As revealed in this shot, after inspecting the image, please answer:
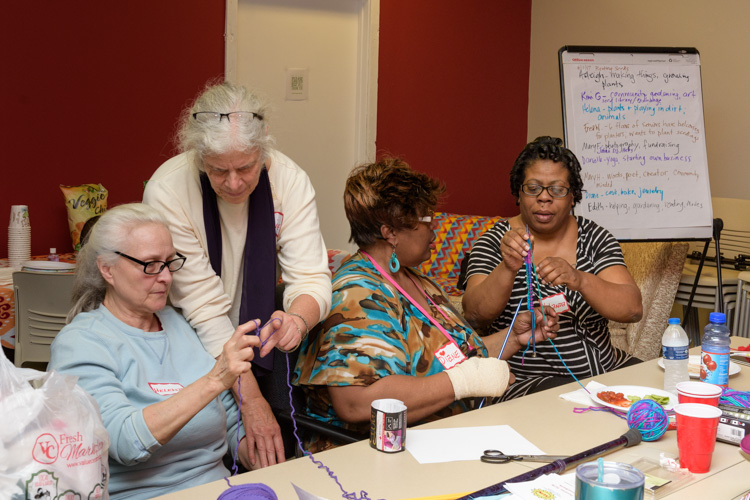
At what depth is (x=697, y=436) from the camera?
1534 mm

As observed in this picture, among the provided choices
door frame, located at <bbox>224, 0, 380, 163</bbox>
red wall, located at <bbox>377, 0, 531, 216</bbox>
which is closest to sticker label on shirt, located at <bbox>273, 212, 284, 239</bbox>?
door frame, located at <bbox>224, 0, 380, 163</bbox>

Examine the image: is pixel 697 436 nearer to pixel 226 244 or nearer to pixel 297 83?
pixel 226 244

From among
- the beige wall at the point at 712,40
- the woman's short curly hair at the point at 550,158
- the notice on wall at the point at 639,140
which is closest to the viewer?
the woman's short curly hair at the point at 550,158

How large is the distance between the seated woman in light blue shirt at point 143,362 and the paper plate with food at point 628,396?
941 millimetres

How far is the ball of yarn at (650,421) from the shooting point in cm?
171

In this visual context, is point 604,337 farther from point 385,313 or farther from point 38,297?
point 38,297

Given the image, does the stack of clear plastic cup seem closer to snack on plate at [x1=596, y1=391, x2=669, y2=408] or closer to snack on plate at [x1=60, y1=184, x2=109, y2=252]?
snack on plate at [x1=60, y1=184, x2=109, y2=252]

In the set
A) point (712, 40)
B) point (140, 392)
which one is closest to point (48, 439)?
point (140, 392)

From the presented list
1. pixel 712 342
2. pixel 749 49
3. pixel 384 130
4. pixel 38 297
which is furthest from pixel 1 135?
pixel 749 49

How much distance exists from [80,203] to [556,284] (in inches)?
114

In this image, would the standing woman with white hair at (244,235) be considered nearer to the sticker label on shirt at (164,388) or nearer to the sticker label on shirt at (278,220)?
the sticker label on shirt at (278,220)

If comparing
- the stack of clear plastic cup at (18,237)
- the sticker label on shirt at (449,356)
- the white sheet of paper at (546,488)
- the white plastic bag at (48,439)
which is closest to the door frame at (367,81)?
the stack of clear plastic cup at (18,237)

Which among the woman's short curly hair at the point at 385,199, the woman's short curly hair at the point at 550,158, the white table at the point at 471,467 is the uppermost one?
the woman's short curly hair at the point at 550,158

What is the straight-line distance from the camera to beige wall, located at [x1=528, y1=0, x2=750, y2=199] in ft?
16.3
